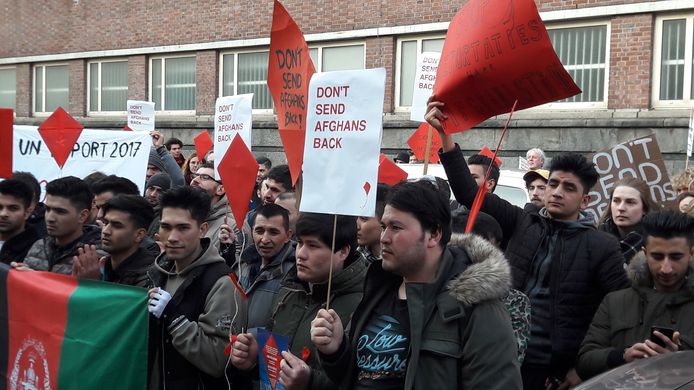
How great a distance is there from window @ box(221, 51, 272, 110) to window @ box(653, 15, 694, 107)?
27.9 feet

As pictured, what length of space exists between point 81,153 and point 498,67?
6.84 metres

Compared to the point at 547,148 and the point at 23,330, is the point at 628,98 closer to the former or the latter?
the point at 547,148

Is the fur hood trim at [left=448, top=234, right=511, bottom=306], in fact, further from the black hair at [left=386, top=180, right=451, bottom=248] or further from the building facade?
the building facade

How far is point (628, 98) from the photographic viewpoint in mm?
14672

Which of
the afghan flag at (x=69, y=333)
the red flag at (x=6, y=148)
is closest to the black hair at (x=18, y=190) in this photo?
the red flag at (x=6, y=148)

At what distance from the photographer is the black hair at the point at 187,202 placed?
17.0 ft

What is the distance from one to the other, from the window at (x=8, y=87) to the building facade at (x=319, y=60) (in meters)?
0.05

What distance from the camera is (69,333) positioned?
523 centimetres

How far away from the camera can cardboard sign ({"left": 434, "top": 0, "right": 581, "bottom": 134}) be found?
447cm

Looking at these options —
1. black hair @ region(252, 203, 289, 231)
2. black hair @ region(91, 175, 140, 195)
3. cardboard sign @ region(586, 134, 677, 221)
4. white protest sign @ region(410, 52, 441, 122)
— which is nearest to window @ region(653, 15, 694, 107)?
white protest sign @ region(410, 52, 441, 122)

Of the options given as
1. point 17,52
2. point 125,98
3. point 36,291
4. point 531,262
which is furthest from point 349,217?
point 17,52

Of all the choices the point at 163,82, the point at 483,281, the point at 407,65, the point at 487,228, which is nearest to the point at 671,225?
the point at 487,228

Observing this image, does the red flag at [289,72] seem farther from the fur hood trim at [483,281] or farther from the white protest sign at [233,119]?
the fur hood trim at [483,281]

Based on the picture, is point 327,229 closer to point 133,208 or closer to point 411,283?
point 411,283
